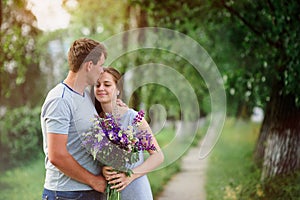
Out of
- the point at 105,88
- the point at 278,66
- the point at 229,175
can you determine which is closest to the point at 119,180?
the point at 105,88

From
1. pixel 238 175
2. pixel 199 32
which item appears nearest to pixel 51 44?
pixel 199 32

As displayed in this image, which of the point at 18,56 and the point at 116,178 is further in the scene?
the point at 18,56

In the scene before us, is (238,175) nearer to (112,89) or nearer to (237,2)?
(237,2)

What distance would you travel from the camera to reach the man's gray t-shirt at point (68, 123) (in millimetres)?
3426

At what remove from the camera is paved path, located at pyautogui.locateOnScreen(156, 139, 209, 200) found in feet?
34.1

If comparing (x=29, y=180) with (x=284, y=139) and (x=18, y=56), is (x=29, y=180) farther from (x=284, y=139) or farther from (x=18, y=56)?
(x=284, y=139)

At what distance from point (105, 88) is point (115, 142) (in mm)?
492

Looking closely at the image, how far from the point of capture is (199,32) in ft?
61.0

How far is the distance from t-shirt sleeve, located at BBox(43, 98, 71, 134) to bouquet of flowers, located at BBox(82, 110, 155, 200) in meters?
0.16

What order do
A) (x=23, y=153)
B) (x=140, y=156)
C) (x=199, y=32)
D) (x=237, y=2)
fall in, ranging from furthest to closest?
1. (x=199, y=32)
2. (x=23, y=153)
3. (x=237, y=2)
4. (x=140, y=156)

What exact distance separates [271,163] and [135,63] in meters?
6.64

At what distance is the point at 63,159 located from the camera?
3.43 m

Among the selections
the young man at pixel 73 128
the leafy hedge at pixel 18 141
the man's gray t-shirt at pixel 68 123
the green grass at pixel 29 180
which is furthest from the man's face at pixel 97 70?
the leafy hedge at pixel 18 141

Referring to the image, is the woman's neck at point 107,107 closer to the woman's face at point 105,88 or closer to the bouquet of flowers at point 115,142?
the woman's face at point 105,88
